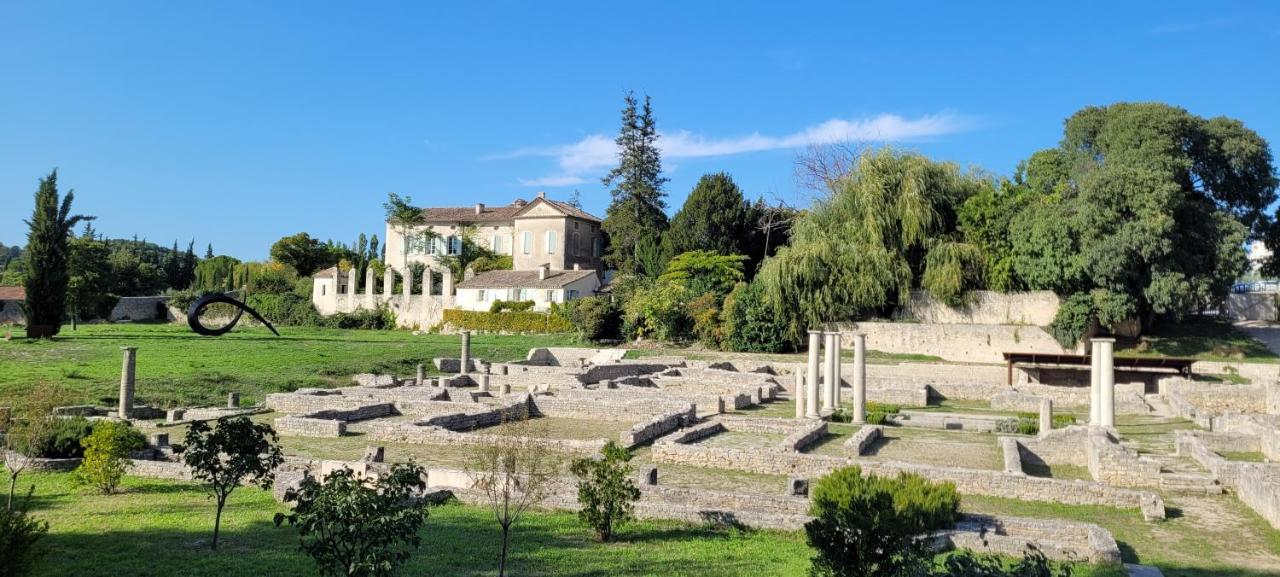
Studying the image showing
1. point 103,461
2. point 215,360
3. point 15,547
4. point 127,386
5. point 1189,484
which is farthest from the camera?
point 215,360

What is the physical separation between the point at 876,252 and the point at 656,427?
74.8 feet

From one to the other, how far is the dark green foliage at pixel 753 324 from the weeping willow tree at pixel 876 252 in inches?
21.8

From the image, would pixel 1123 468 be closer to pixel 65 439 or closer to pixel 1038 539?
pixel 1038 539

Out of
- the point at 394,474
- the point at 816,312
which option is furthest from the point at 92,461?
the point at 816,312

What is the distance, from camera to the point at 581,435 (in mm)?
20438

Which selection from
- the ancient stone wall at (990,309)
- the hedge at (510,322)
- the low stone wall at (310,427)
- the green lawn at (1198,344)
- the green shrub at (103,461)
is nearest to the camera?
the green shrub at (103,461)

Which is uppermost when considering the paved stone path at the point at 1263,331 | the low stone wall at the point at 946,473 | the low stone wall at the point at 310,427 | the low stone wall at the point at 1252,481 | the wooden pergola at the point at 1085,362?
the paved stone path at the point at 1263,331

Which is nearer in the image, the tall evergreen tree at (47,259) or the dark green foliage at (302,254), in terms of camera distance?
the tall evergreen tree at (47,259)

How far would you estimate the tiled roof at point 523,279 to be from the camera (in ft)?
176

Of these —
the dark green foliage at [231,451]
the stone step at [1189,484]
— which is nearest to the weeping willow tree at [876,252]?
the stone step at [1189,484]

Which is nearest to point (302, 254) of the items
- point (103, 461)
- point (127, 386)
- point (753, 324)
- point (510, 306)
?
point (510, 306)

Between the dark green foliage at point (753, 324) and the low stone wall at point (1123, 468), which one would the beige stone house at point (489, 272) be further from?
the low stone wall at point (1123, 468)

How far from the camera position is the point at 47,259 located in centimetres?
3781

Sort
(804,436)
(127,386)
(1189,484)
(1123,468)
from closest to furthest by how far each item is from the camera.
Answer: (1189,484) < (1123,468) < (804,436) < (127,386)
